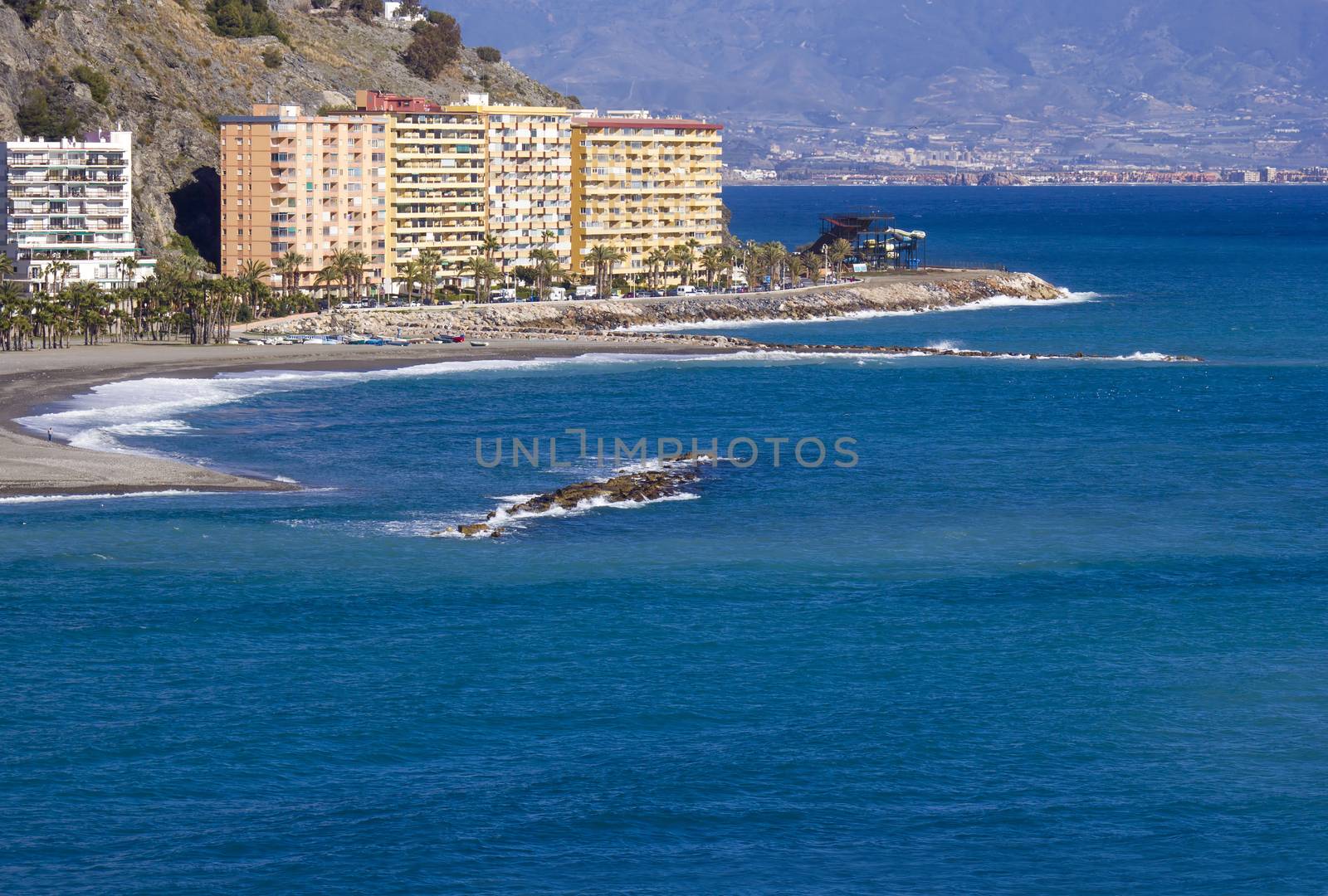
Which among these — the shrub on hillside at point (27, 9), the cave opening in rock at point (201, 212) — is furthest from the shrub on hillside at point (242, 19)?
the cave opening in rock at point (201, 212)

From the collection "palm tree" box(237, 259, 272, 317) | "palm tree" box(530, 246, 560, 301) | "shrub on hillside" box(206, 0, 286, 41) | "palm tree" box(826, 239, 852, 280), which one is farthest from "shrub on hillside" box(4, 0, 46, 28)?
"palm tree" box(826, 239, 852, 280)

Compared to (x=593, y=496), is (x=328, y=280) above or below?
above

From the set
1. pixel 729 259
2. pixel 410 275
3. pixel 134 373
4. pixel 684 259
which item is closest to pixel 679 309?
pixel 684 259

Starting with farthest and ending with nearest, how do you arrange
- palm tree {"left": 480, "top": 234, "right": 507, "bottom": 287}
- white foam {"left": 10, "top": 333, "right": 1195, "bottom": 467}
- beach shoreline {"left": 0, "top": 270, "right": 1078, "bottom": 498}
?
palm tree {"left": 480, "top": 234, "right": 507, "bottom": 287} → white foam {"left": 10, "top": 333, "right": 1195, "bottom": 467} → beach shoreline {"left": 0, "top": 270, "right": 1078, "bottom": 498}

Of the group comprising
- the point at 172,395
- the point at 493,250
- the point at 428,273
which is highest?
the point at 493,250

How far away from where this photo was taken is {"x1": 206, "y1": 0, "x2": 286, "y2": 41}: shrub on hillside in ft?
590

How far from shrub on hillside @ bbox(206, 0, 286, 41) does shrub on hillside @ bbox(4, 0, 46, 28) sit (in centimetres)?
2660

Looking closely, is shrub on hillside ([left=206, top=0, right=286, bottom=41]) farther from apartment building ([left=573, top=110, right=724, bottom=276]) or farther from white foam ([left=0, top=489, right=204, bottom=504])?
white foam ([left=0, top=489, right=204, bottom=504])

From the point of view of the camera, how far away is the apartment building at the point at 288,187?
142875mm

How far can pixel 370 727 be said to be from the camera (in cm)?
4372

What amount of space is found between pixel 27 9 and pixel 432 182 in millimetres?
35861

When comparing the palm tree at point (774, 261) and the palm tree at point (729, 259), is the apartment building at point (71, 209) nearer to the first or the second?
the palm tree at point (729, 259)

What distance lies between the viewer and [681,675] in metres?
48.2

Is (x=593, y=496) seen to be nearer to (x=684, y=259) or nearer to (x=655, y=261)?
(x=655, y=261)
